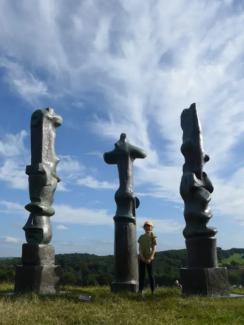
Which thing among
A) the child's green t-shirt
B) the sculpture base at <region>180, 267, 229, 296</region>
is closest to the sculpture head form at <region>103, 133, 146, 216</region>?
the child's green t-shirt

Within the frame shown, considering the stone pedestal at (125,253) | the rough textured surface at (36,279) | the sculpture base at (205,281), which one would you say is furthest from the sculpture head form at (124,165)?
the sculpture base at (205,281)

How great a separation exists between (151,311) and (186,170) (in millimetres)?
4964

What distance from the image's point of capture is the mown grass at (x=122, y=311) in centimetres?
838

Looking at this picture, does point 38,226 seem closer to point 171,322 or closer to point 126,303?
point 126,303

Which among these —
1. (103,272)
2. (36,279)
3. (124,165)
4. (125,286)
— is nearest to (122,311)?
(36,279)

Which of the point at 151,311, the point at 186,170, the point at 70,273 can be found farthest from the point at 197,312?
the point at 70,273

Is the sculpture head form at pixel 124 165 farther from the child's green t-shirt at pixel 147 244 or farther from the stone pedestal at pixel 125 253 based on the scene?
the child's green t-shirt at pixel 147 244

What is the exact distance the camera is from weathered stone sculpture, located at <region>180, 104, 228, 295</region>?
12.3 m

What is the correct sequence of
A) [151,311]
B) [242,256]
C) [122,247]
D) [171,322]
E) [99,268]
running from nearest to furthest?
[171,322]
[151,311]
[122,247]
[99,268]
[242,256]

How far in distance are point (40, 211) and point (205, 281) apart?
4.84 meters

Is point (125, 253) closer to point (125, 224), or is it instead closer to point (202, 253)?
point (125, 224)

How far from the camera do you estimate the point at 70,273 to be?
21.1 metres

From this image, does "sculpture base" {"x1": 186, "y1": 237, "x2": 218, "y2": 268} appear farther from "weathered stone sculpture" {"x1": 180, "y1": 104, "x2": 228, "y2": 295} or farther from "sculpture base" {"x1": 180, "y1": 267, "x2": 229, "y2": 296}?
"sculpture base" {"x1": 180, "y1": 267, "x2": 229, "y2": 296}

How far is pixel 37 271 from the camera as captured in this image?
1314cm
